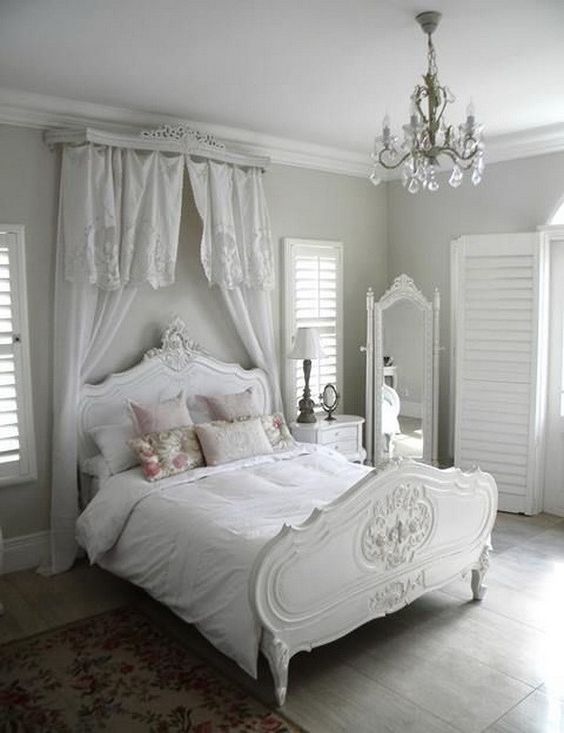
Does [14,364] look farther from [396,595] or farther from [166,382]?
Result: [396,595]

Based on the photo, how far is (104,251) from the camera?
406 centimetres

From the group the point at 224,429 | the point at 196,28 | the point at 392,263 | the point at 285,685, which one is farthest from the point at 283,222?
the point at 285,685

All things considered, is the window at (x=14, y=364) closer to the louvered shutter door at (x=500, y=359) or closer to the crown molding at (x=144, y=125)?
the crown molding at (x=144, y=125)

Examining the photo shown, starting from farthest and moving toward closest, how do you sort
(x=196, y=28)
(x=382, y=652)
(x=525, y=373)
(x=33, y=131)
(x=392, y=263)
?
(x=392, y=263)
(x=525, y=373)
(x=33, y=131)
(x=382, y=652)
(x=196, y=28)

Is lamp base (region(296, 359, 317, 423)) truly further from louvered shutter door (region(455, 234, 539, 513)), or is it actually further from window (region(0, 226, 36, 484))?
window (region(0, 226, 36, 484))

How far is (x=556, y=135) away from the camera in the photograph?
474 centimetres

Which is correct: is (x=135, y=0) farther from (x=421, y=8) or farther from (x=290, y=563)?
(x=290, y=563)

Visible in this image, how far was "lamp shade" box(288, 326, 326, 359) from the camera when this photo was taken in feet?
16.2

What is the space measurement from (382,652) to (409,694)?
340 mm

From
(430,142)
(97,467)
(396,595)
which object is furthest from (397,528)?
(97,467)

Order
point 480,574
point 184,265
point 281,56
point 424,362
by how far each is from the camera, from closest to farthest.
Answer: point 281,56, point 480,574, point 184,265, point 424,362

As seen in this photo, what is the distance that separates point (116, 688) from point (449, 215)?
4350mm

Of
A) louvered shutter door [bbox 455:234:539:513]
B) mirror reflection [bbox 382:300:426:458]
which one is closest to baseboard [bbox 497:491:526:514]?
louvered shutter door [bbox 455:234:539:513]

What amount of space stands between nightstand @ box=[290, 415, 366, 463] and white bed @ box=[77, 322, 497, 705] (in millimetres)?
680
